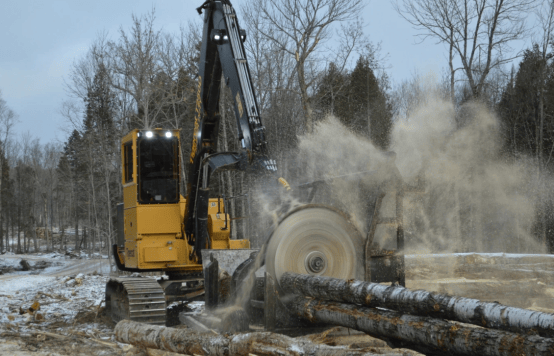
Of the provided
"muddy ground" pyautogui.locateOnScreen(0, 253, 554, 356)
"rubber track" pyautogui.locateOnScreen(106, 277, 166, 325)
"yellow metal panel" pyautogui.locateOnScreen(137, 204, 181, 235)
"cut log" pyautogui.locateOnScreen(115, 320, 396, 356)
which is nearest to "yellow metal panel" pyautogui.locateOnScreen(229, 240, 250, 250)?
"yellow metal panel" pyautogui.locateOnScreen(137, 204, 181, 235)

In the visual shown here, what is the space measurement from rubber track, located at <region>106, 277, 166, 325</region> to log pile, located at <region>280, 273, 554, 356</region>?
314 centimetres

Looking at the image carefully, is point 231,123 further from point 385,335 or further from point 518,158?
point 385,335

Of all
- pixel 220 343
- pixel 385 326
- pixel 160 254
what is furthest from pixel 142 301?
pixel 385 326

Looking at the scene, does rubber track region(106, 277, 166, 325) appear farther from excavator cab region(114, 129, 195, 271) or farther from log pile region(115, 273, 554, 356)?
log pile region(115, 273, 554, 356)

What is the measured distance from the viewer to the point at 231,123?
1246 inches

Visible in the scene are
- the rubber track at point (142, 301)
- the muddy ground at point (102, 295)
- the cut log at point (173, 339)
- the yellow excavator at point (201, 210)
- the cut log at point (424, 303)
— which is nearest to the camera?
the cut log at point (424, 303)

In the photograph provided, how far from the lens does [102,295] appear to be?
14883 millimetres

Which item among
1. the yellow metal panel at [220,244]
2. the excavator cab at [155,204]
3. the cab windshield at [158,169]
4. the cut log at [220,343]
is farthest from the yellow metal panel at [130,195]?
the cut log at [220,343]

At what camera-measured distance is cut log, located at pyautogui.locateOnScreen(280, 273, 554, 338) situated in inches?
171

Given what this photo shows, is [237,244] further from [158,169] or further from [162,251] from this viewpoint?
[158,169]

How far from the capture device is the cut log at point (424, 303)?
4.33 m

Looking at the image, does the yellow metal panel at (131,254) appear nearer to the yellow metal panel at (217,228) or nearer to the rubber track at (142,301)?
the rubber track at (142,301)

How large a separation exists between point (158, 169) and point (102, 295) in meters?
6.49

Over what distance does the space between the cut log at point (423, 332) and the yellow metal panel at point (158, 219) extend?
3614 mm
